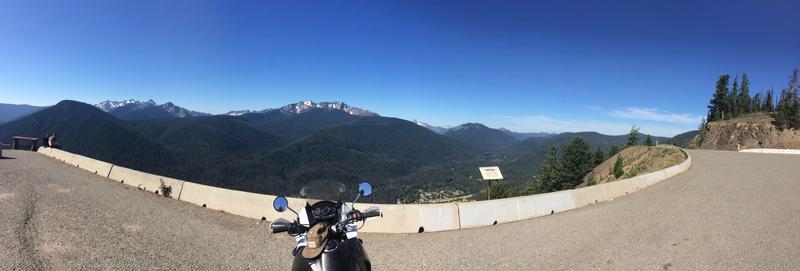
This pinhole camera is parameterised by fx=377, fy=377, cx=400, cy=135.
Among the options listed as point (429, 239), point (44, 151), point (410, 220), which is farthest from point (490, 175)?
point (44, 151)

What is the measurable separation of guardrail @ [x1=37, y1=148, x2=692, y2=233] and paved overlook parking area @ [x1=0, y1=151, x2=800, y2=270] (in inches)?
11.7

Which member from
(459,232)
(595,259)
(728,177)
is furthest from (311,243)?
(728,177)

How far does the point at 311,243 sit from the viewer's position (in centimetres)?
304

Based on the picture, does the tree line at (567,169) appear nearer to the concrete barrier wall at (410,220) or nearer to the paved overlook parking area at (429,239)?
the paved overlook parking area at (429,239)

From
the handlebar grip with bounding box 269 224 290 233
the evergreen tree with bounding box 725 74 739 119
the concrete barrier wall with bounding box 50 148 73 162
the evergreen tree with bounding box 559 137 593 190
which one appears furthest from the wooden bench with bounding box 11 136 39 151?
the evergreen tree with bounding box 725 74 739 119

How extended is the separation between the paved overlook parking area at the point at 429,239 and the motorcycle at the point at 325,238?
300cm

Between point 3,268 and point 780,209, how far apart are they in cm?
1707

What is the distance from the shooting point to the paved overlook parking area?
6195mm

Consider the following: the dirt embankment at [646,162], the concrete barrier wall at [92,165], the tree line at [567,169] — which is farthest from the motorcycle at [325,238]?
the tree line at [567,169]

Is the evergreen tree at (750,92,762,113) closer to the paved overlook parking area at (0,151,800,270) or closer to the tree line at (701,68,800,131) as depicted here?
the tree line at (701,68,800,131)

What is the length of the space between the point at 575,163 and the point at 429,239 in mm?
61602

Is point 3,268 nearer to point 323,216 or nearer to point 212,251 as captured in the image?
point 212,251

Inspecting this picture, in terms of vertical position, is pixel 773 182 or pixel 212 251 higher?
pixel 773 182

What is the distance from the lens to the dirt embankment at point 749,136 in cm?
6198
